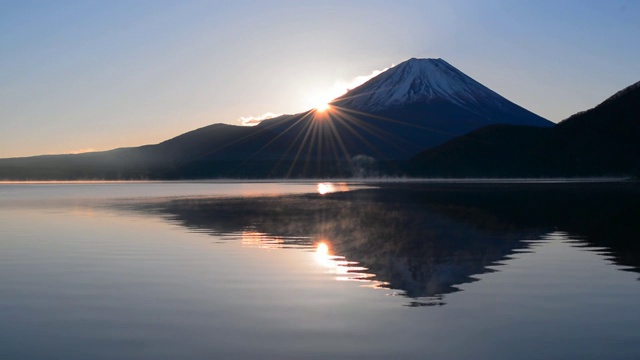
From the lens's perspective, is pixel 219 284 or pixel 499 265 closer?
pixel 219 284

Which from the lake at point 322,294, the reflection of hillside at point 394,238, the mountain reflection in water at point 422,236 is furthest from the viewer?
the mountain reflection in water at point 422,236

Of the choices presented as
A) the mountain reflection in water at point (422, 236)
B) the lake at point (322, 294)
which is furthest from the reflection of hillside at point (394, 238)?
the lake at point (322, 294)

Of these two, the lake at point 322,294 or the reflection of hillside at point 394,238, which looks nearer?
the lake at point 322,294

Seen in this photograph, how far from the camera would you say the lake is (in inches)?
560

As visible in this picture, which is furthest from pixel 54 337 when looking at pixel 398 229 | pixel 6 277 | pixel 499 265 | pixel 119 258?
pixel 398 229

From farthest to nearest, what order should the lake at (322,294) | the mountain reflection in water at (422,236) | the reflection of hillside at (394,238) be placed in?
the mountain reflection in water at (422,236) → the reflection of hillside at (394,238) → the lake at (322,294)

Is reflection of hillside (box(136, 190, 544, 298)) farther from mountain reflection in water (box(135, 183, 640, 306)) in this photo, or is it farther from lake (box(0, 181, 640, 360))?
lake (box(0, 181, 640, 360))

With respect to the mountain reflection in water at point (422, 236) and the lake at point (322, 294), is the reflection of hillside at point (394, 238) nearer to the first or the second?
the mountain reflection in water at point (422, 236)

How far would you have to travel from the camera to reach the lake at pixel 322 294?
46.7 ft

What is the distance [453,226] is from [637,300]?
24.7m

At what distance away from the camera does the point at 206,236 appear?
38031mm

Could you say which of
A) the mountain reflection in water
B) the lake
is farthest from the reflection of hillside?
the lake

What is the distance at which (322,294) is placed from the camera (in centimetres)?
2008

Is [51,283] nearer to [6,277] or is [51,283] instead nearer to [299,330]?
[6,277]
